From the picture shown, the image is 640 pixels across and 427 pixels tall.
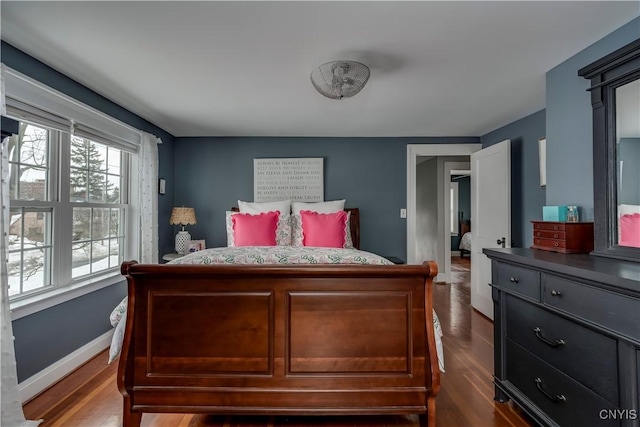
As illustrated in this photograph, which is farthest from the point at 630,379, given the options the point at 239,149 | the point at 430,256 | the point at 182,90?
the point at 430,256

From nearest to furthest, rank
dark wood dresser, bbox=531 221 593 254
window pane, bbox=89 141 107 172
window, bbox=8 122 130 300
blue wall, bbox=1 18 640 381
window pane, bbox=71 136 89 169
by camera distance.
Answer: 1. dark wood dresser, bbox=531 221 593 254
2. blue wall, bbox=1 18 640 381
3. window, bbox=8 122 130 300
4. window pane, bbox=71 136 89 169
5. window pane, bbox=89 141 107 172

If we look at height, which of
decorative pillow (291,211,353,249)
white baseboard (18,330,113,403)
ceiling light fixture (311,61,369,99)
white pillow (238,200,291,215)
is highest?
ceiling light fixture (311,61,369,99)

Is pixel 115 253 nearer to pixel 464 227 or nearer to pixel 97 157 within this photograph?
pixel 97 157

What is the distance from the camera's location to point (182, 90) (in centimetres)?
277

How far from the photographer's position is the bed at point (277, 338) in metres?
1.66

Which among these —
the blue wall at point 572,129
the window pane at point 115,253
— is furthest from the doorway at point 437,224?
the window pane at point 115,253

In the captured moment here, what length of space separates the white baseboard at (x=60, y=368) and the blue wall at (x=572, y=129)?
3.69 metres

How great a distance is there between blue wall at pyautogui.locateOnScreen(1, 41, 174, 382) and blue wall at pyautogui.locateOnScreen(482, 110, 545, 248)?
13.6 feet

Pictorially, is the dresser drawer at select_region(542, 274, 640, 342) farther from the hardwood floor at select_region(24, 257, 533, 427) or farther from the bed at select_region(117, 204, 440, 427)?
the hardwood floor at select_region(24, 257, 533, 427)

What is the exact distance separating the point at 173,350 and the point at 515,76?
9.70 ft

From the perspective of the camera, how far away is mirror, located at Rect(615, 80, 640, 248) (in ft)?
5.40

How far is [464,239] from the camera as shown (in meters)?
8.33

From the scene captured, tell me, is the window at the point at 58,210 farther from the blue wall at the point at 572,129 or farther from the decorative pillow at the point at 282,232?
the blue wall at the point at 572,129

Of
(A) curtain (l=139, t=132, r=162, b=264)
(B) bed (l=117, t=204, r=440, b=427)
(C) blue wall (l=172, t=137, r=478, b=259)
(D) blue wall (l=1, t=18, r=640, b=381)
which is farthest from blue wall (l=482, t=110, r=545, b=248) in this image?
(A) curtain (l=139, t=132, r=162, b=264)
